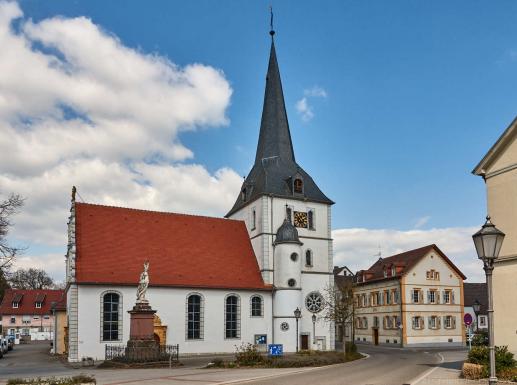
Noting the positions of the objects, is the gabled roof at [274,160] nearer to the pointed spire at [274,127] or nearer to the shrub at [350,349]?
the pointed spire at [274,127]

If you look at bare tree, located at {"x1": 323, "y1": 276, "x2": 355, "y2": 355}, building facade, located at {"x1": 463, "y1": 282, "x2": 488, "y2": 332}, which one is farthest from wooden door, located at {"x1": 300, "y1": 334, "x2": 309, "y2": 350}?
building facade, located at {"x1": 463, "y1": 282, "x2": 488, "y2": 332}

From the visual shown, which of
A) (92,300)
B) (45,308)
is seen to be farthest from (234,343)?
(45,308)

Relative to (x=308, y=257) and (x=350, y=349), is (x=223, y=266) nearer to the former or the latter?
(x=308, y=257)

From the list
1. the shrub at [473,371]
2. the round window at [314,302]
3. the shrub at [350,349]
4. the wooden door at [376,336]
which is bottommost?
the wooden door at [376,336]

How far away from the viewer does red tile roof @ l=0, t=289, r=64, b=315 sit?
3406 inches

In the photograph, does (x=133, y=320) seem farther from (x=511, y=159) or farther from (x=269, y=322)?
(x=511, y=159)

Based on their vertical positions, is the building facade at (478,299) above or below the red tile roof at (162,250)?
below

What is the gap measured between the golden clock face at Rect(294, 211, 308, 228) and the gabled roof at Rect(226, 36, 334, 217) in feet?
4.69

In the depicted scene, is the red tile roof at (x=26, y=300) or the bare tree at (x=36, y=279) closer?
the red tile roof at (x=26, y=300)

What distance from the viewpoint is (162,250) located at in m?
40.8

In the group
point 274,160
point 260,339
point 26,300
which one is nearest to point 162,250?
point 260,339

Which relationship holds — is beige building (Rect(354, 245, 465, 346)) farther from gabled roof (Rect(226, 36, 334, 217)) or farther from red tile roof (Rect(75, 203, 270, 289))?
red tile roof (Rect(75, 203, 270, 289))

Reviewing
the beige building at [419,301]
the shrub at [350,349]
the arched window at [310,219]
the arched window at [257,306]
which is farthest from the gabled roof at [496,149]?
the beige building at [419,301]

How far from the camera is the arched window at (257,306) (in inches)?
1654
